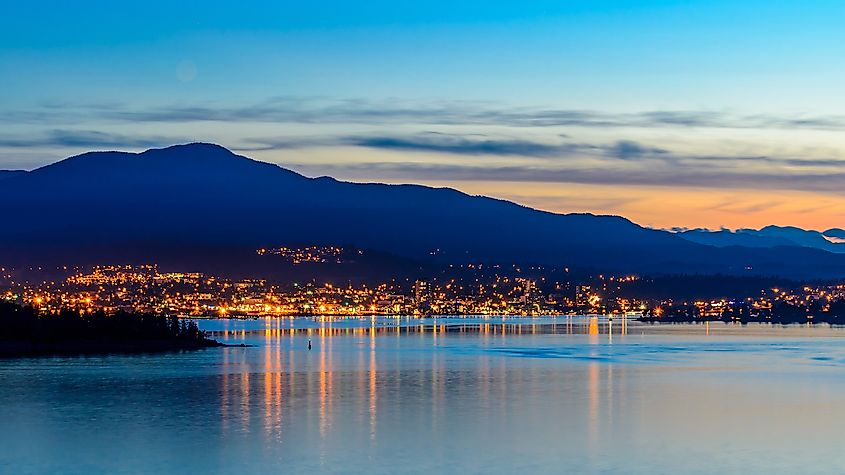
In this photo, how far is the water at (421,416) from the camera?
30.6 metres

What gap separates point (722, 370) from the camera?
62094 mm

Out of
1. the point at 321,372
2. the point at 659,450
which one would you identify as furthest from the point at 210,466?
the point at 321,372

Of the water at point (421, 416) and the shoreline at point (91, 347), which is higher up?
the shoreline at point (91, 347)

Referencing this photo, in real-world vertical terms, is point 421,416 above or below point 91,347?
below

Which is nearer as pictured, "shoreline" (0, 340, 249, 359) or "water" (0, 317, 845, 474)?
"water" (0, 317, 845, 474)

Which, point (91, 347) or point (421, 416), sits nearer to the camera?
point (421, 416)

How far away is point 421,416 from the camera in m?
39.8

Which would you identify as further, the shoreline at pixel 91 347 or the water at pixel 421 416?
the shoreline at pixel 91 347

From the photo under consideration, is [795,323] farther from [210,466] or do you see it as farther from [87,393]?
[210,466]

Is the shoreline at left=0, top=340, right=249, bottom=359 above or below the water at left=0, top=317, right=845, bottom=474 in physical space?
above

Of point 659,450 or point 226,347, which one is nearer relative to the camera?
point 659,450

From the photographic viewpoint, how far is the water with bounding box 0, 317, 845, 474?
A: 30.6 metres

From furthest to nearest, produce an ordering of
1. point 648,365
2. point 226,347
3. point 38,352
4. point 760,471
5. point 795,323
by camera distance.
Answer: point 795,323 → point 226,347 → point 38,352 → point 648,365 → point 760,471

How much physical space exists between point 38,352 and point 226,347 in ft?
49.6
